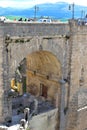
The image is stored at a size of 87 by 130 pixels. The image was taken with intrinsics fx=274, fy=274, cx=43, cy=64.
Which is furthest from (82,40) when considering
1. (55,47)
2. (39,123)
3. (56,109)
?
(39,123)

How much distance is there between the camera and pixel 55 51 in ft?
59.7

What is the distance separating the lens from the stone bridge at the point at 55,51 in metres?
15.8

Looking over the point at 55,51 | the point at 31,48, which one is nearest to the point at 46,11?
the point at 55,51

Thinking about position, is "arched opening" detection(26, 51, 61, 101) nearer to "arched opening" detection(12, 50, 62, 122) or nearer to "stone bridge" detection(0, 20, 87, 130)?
"arched opening" detection(12, 50, 62, 122)

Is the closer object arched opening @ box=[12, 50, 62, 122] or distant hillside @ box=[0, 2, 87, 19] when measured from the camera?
arched opening @ box=[12, 50, 62, 122]

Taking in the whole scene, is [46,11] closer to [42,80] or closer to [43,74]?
[43,74]

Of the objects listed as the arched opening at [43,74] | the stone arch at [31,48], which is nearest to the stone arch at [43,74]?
the arched opening at [43,74]

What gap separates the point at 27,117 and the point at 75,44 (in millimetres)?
6209

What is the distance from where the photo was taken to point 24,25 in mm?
16188

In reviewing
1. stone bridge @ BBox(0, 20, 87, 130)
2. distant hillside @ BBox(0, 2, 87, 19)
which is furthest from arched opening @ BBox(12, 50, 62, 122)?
distant hillside @ BBox(0, 2, 87, 19)

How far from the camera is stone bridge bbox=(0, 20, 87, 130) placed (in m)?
15.8

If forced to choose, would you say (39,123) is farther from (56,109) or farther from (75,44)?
(75,44)

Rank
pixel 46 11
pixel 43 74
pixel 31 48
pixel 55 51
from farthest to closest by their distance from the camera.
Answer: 1. pixel 46 11
2. pixel 43 74
3. pixel 55 51
4. pixel 31 48

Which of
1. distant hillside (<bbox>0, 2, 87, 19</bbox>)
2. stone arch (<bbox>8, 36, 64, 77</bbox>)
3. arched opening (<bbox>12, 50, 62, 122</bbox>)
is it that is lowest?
arched opening (<bbox>12, 50, 62, 122</bbox>)
